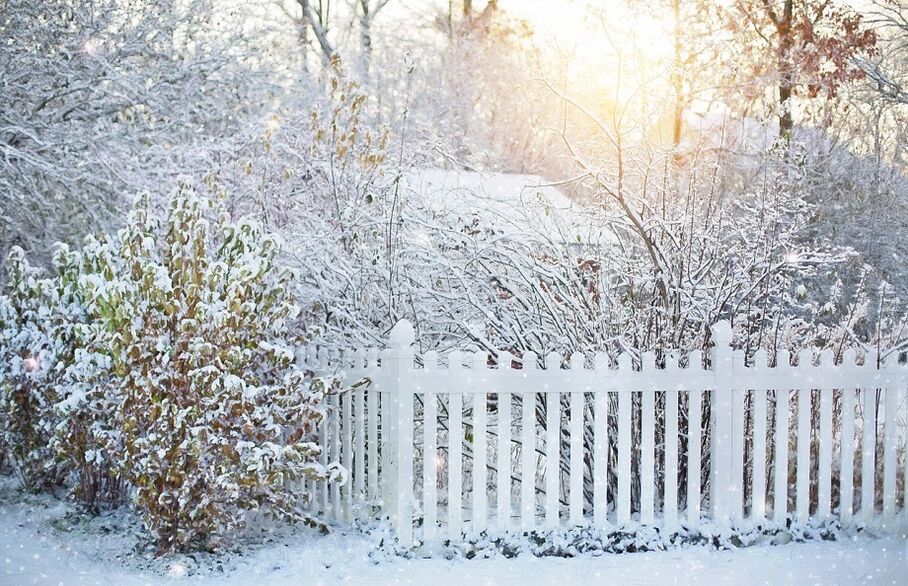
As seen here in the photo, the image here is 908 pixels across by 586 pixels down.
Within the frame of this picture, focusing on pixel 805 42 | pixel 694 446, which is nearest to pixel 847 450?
pixel 694 446

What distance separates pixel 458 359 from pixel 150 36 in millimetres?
6276

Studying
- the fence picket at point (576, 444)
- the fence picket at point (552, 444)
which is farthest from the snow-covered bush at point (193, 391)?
the fence picket at point (576, 444)

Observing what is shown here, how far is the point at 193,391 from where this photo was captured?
5527 mm

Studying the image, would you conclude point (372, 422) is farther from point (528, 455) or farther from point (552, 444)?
point (552, 444)

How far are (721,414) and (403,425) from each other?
75.4 inches

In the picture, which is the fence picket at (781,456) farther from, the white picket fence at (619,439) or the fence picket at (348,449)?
the fence picket at (348,449)

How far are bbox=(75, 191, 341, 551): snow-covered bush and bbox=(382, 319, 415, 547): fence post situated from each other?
53 centimetres

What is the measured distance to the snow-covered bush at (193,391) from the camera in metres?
5.49

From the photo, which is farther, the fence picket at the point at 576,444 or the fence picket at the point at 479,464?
the fence picket at the point at 576,444

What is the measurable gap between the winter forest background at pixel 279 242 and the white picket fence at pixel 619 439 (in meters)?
0.39

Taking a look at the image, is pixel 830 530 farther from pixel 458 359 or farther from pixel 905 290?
pixel 905 290

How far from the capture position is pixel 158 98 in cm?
985

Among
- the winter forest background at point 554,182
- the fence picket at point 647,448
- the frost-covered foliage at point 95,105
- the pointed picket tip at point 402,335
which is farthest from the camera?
the frost-covered foliage at point 95,105

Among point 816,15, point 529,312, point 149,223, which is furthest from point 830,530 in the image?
point 816,15
